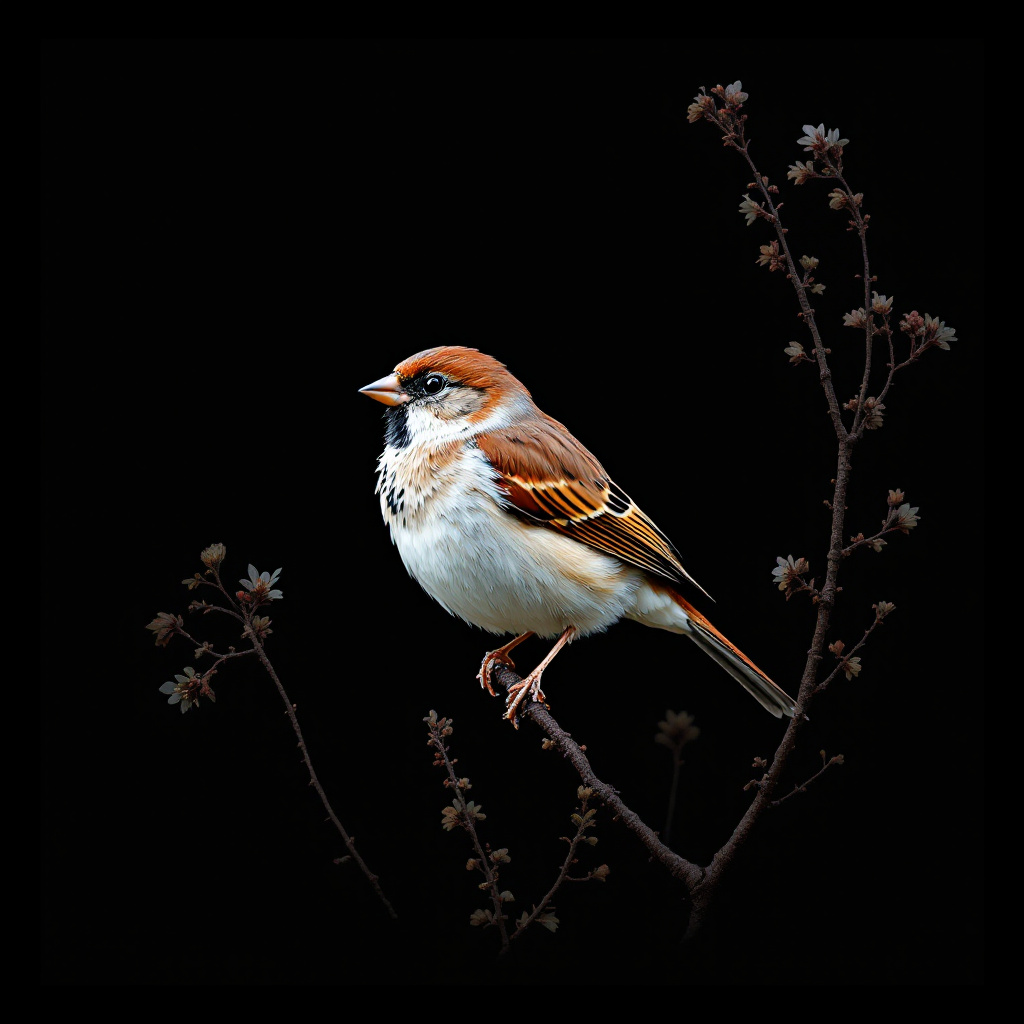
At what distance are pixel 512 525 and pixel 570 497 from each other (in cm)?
29

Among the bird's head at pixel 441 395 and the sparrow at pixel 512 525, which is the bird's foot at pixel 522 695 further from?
the bird's head at pixel 441 395

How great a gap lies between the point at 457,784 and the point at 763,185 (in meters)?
2.44

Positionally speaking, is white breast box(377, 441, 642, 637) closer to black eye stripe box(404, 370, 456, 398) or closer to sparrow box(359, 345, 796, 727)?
sparrow box(359, 345, 796, 727)

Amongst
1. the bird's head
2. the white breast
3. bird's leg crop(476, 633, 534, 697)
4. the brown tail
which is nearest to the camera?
the white breast

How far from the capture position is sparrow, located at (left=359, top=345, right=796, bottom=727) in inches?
157

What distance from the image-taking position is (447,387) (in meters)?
4.23

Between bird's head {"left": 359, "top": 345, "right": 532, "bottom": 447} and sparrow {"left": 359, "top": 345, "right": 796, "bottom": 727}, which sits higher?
bird's head {"left": 359, "top": 345, "right": 532, "bottom": 447}

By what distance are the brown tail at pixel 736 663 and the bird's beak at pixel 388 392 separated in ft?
4.79

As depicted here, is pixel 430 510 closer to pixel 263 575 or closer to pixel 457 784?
pixel 263 575

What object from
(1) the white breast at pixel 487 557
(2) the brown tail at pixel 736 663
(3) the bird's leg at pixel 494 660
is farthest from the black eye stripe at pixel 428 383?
(2) the brown tail at pixel 736 663

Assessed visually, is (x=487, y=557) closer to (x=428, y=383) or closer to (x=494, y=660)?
(x=494, y=660)

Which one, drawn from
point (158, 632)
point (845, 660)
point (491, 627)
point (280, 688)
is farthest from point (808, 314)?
point (158, 632)

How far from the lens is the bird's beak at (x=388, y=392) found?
4.24 meters

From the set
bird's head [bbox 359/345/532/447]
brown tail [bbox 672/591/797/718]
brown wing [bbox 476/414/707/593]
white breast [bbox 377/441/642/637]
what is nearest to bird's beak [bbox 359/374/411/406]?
bird's head [bbox 359/345/532/447]
